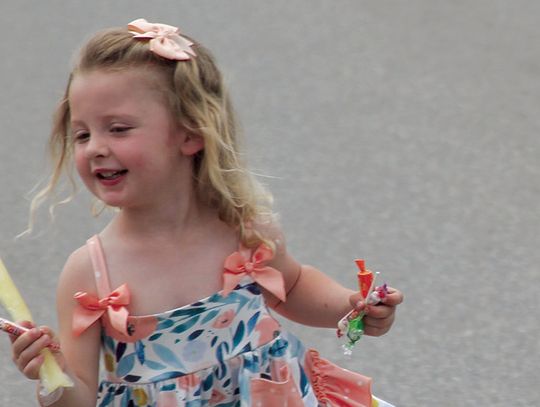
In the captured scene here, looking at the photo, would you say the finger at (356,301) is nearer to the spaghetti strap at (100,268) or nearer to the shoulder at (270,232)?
the shoulder at (270,232)

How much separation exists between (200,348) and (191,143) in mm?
353

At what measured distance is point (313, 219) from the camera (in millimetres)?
4641

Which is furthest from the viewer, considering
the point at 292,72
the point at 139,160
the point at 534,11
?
the point at 534,11

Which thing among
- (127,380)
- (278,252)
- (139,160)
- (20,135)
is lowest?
(20,135)

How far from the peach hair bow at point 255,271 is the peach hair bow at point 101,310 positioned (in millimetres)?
189

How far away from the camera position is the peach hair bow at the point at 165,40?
227 centimetres

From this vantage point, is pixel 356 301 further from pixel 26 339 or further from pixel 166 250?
pixel 26 339

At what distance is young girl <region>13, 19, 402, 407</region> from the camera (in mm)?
2213

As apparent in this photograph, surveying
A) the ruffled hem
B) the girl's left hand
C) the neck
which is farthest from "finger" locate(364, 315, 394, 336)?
the neck

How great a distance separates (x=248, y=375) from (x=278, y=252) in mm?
254

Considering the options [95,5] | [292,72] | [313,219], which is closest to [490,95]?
[292,72]

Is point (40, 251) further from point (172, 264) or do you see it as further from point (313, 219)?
point (172, 264)

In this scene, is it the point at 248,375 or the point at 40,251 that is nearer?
the point at 248,375

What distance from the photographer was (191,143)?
231cm
